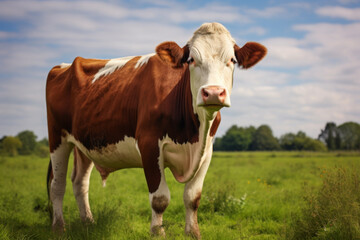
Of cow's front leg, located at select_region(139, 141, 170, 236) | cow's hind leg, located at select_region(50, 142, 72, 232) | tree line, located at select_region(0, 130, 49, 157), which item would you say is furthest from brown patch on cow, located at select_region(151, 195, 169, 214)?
tree line, located at select_region(0, 130, 49, 157)

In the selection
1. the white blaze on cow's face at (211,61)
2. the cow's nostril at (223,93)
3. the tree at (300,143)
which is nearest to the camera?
the cow's nostril at (223,93)

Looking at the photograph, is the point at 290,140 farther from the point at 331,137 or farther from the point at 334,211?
the point at 334,211

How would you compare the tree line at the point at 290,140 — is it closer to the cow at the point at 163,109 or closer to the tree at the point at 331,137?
the tree at the point at 331,137

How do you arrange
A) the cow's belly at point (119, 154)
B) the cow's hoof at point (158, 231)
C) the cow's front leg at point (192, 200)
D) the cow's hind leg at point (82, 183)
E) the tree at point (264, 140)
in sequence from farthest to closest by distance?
the tree at point (264, 140)
the cow's hind leg at point (82, 183)
the cow's belly at point (119, 154)
the cow's front leg at point (192, 200)
the cow's hoof at point (158, 231)

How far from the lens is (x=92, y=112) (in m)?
5.09

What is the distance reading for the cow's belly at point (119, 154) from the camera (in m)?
4.57

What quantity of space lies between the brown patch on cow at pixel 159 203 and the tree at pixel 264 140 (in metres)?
83.9

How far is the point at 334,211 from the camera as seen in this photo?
4.33 metres

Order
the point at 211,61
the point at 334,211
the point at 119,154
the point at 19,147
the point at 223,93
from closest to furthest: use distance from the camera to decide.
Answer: the point at 223,93, the point at 211,61, the point at 334,211, the point at 119,154, the point at 19,147

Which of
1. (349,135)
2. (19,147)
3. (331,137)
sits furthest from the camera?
(349,135)

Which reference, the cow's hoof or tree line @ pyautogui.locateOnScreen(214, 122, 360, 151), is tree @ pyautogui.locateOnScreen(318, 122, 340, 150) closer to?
tree line @ pyautogui.locateOnScreen(214, 122, 360, 151)

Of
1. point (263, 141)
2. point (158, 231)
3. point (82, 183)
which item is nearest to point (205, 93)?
point (158, 231)

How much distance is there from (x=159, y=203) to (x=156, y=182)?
0.26 meters

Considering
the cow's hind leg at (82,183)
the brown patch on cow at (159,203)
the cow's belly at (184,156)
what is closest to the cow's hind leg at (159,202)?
the brown patch on cow at (159,203)
